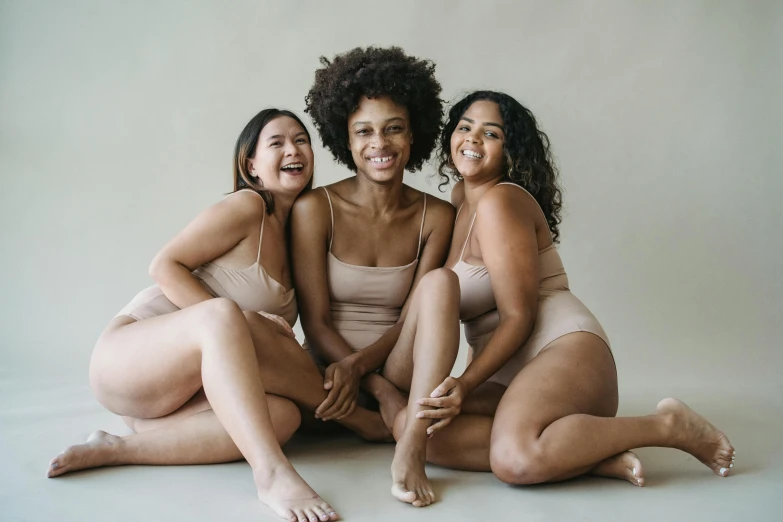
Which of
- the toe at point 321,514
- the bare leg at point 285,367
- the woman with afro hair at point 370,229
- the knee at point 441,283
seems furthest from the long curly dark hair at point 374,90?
the toe at point 321,514

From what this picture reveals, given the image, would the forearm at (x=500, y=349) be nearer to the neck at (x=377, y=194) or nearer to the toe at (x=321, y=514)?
the toe at (x=321, y=514)

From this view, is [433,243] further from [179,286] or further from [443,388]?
[179,286]

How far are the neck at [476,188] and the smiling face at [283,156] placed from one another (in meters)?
0.62

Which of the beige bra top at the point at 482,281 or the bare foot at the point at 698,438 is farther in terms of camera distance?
the beige bra top at the point at 482,281

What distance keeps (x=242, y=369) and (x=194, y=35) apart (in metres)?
3.00

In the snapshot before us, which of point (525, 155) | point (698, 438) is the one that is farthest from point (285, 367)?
point (698, 438)

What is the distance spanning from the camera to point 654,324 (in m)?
4.71

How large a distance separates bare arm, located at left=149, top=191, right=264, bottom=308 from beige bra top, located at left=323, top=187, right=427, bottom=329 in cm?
39

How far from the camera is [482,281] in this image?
9.90 ft

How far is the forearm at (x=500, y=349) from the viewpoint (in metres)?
2.71

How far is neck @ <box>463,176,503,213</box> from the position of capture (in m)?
3.21

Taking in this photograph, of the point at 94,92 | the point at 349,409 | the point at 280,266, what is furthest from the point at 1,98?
the point at 349,409

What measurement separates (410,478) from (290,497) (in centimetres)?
37

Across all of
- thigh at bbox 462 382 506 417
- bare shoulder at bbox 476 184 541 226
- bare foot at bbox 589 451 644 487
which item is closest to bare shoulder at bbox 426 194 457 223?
bare shoulder at bbox 476 184 541 226
